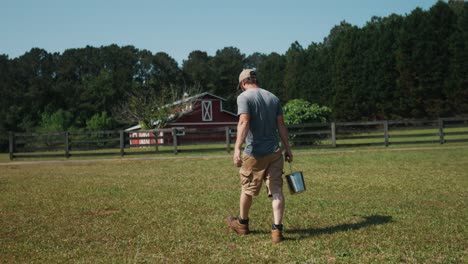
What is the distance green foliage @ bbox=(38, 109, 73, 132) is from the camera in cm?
6350

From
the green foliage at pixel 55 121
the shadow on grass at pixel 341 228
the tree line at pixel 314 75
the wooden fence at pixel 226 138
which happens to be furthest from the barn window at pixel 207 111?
the shadow on grass at pixel 341 228

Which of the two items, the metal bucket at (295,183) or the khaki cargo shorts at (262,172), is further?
the metal bucket at (295,183)

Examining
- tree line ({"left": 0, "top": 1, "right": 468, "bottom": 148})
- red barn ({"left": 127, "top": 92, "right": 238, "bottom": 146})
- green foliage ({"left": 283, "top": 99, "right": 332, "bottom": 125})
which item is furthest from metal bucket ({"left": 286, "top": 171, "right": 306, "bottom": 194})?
tree line ({"left": 0, "top": 1, "right": 468, "bottom": 148})

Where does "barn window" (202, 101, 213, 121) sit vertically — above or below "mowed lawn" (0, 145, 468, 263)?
above

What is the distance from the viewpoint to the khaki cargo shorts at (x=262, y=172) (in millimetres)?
5178

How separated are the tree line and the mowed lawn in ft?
132

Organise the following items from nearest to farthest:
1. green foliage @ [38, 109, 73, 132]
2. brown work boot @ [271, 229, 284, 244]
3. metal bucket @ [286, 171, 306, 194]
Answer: brown work boot @ [271, 229, 284, 244]
metal bucket @ [286, 171, 306, 194]
green foliage @ [38, 109, 73, 132]

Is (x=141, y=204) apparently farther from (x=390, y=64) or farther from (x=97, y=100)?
(x=97, y=100)

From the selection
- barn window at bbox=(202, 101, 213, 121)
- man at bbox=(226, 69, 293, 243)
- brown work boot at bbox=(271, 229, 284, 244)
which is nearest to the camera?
brown work boot at bbox=(271, 229, 284, 244)

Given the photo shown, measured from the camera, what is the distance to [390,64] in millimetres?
53219

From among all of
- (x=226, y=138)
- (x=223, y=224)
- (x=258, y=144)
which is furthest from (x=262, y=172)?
(x=226, y=138)

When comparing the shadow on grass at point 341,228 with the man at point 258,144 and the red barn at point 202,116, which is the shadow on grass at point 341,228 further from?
the red barn at point 202,116

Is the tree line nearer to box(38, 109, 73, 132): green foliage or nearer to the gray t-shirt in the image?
box(38, 109, 73, 132): green foliage

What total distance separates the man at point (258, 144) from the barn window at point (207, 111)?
46015 millimetres
